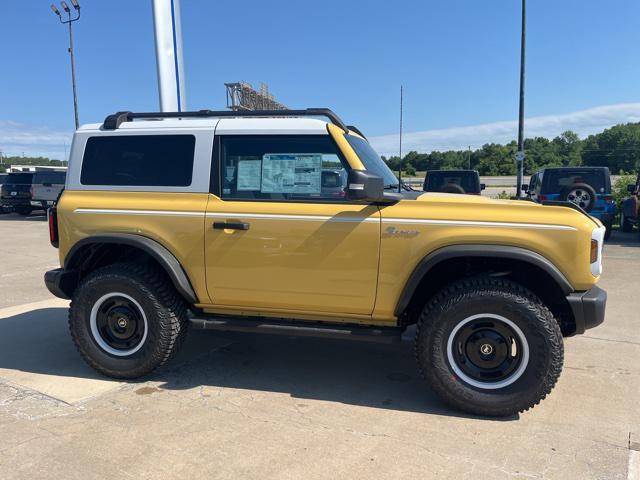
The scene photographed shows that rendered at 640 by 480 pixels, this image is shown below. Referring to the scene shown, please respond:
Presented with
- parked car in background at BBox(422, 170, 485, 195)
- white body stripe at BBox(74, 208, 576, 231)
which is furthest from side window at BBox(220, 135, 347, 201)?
parked car in background at BBox(422, 170, 485, 195)

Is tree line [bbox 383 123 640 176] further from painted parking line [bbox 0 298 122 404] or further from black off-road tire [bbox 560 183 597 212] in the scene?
painted parking line [bbox 0 298 122 404]

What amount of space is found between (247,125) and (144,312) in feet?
5.50

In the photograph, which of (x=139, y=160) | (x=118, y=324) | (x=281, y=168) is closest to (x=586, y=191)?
(x=281, y=168)

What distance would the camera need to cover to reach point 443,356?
3.42m

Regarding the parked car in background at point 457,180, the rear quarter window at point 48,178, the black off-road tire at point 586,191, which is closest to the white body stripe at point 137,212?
the parked car in background at point 457,180

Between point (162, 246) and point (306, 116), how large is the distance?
1.53m

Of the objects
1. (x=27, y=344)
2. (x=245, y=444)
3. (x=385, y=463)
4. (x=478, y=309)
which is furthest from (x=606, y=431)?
(x=27, y=344)

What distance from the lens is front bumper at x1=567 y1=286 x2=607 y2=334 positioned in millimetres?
3197

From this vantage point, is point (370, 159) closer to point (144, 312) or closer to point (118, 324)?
point (144, 312)

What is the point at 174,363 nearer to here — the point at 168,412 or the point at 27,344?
the point at 168,412

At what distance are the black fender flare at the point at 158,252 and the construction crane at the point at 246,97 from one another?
317 cm

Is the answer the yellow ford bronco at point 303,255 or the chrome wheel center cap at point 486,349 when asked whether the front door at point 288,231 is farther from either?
the chrome wheel center cap at point 486,349

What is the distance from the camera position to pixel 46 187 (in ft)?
61.1

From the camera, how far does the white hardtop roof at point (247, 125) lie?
3666mm
